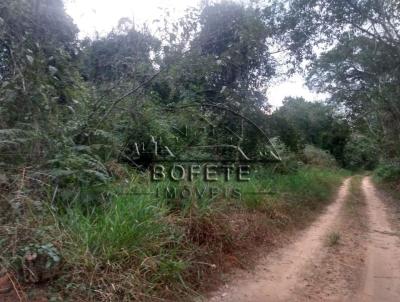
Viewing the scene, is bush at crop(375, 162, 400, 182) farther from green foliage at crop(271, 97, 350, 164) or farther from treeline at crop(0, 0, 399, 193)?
treeline at crop(0, 0, 399, 193)

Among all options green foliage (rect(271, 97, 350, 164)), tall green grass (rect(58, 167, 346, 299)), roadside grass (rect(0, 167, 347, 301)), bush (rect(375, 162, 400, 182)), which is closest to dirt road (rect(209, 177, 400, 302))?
roadside grass (rect(0, 167, 347, 301))

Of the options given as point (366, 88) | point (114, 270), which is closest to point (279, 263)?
point (114, 270)

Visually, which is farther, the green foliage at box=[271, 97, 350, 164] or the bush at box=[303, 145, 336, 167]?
the green foliage at box=[271, 97, 350, 164]

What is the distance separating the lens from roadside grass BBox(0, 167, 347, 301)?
11.1ft

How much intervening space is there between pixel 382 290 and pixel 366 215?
5.96 m

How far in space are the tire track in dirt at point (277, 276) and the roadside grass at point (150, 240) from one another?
0.91ft

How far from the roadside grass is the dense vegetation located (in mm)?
18

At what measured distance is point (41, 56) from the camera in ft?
17.5

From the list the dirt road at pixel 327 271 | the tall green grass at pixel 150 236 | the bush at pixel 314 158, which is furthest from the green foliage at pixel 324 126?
the tall green grass at pixel 150 236

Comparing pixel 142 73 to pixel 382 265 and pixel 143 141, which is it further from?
pixel 382 265

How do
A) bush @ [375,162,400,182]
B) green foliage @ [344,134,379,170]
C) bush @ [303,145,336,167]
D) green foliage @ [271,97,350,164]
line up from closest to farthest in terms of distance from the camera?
bush @ [303,145,336,167] < bush @ [375,162,400,182] < green foliage @ [271,97,350,164] < green foliage @ [344,134,379,170]

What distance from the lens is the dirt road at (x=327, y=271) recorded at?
4180 mm

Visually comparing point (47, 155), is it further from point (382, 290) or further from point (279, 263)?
point (382, 290)

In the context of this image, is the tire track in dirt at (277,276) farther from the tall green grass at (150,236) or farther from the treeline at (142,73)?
the treeline at (142,73)
